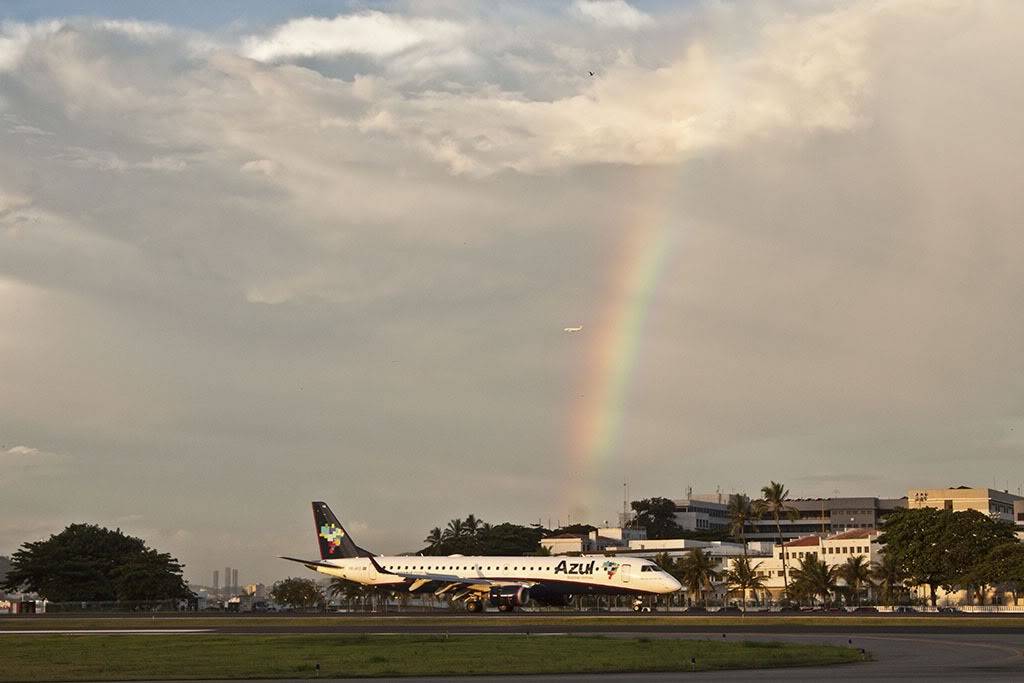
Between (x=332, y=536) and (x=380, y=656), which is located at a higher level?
(x=332, y=536)

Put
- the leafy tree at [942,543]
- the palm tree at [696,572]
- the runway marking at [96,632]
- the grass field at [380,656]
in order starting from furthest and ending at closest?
1. the palm tree at [696,572]
2. the leafy tree at [942,543]
3. the runway marking at [96,632]
4. the grass field at [380,656]

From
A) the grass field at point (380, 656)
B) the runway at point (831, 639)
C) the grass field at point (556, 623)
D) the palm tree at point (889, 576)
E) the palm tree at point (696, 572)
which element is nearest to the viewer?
the runway at point (831, 639)

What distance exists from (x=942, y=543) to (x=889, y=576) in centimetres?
1190

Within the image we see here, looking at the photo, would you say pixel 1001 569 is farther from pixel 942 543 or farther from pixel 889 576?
pixel 889 576

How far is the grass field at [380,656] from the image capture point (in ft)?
149

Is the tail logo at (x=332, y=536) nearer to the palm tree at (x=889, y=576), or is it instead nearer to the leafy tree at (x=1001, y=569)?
the leafy tree at (x=1001, y=569)

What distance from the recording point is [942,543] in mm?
155000

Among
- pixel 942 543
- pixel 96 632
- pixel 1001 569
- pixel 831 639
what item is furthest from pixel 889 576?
pixel 96 632

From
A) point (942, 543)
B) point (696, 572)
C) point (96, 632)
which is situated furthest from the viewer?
point (696, 572)

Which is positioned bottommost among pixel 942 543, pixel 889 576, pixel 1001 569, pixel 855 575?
pixel 889 576

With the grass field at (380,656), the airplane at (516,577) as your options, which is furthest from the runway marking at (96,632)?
the airplane at (516,577)

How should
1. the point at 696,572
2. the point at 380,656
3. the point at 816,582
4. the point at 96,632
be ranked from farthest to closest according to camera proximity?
1. the point at 696,572
2. the point at 816,582
3. the point at 96,632
4. the point at 380,656

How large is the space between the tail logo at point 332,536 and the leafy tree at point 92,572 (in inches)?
1701

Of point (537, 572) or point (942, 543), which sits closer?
point (537, 572)
